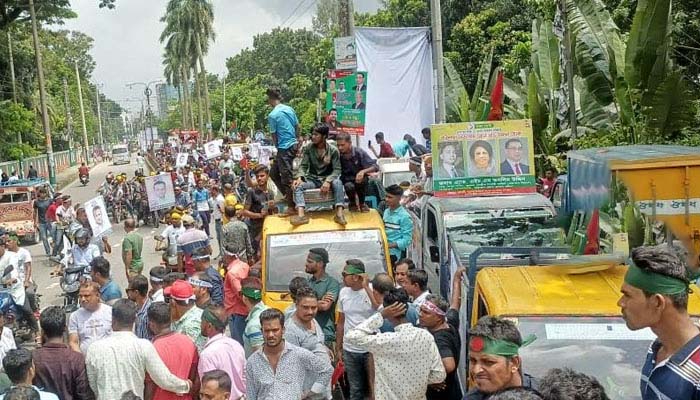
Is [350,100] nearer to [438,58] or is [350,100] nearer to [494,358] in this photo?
[438,58]

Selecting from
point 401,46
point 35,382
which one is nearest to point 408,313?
point 35,382

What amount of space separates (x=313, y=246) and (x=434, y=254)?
136 cm

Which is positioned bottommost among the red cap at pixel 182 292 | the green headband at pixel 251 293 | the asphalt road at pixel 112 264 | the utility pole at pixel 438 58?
the asphalt road at pixel 112 264

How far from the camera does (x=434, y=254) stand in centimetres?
893

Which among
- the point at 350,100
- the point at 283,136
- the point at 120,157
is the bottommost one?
the point at 120,157

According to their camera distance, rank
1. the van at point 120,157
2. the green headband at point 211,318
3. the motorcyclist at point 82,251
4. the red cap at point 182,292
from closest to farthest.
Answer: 1. the green headband at point 211,318
2. the red cap at point 182,292
3. the motorcyclist at point 82,251
4. the van at point 120,157

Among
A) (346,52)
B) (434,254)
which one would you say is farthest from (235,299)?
(346,52)

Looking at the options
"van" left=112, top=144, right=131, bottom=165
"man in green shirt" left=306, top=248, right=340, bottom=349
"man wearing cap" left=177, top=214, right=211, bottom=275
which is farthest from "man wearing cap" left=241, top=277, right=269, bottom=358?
"van" left=112, top=144, right=131, bottom=165

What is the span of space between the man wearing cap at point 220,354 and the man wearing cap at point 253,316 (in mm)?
414

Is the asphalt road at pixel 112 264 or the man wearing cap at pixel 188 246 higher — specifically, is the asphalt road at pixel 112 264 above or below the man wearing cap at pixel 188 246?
below

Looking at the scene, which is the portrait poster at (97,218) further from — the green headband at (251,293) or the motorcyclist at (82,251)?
the green headband at (251,293)

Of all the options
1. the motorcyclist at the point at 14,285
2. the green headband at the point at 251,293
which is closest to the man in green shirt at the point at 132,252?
the motorcyclist at the point at 14,285

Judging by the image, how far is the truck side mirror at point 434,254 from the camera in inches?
348

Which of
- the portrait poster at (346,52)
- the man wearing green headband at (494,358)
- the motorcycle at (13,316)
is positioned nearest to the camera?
the man wearing green headband at (494,358)
